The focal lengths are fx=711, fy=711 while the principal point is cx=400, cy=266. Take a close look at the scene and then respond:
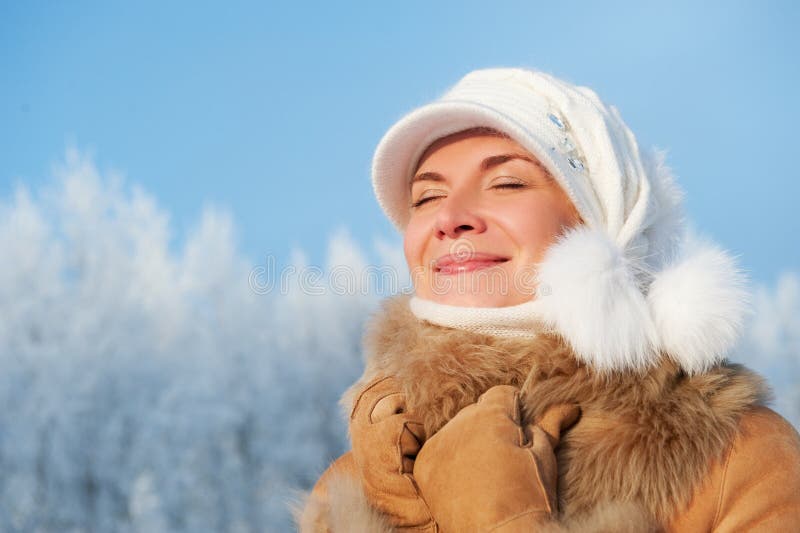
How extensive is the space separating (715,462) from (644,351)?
27 cm

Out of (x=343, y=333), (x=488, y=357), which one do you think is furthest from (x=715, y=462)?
(x=343, y=333)

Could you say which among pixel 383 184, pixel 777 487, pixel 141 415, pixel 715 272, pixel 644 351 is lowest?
pixel 777 487

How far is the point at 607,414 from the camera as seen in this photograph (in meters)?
1.61

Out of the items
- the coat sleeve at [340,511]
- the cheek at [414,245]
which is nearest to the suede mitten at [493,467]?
the coat sleeve at [340,511]

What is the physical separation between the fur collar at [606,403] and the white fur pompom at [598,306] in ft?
0.19

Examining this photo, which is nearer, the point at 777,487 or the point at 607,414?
the point at 777,487

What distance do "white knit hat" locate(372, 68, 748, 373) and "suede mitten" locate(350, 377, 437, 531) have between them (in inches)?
16.9

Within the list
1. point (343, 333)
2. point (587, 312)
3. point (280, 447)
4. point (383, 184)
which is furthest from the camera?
point (343, 333)

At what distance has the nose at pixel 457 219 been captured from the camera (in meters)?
1.85

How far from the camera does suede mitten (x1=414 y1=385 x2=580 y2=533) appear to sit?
4.65 ft

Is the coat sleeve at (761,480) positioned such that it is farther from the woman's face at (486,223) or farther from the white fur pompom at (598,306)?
the woman's face at (486,223)

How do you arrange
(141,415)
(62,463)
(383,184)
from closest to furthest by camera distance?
(383,184) → (62,463) → (141,415)

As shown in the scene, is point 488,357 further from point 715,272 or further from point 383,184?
point 383,184

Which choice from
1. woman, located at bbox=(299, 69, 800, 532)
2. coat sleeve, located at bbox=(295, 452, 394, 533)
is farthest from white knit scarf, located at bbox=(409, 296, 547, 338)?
coat sleeve, located at bbox=(295, 452, 394, 533)
